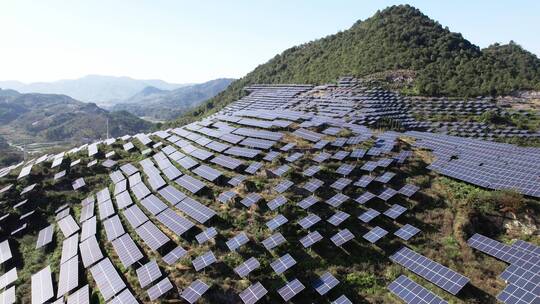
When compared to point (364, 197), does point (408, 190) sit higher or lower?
higher

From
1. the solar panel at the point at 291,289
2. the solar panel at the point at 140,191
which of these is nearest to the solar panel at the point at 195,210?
the solar panel at the point at 140,191

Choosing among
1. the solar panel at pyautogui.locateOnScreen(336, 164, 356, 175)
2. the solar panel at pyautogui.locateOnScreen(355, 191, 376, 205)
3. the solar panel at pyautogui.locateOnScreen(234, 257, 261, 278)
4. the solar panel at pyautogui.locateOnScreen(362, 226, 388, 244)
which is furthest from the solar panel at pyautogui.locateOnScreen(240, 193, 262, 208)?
the solar panel at pyautogui.locateOnScreen(362, 226, 388, 244)

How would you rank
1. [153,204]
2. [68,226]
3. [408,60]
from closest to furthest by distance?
[153,204] < [68,226] < [408,60]

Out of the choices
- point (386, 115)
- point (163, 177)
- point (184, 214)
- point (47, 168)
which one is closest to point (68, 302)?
point (184, 214)

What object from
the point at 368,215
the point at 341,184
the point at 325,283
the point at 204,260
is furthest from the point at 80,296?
the point at 341,184

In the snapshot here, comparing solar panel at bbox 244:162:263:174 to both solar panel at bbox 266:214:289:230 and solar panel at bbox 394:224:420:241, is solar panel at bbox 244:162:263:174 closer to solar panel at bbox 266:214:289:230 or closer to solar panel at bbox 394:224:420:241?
solar panel at bbox 266:214:289:230

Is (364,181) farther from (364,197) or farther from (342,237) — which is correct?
(342,237)

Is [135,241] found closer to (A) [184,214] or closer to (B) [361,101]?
(A) [184,214]
